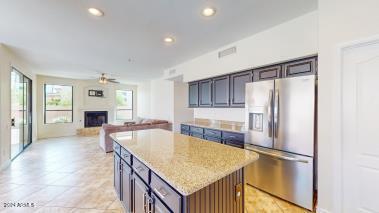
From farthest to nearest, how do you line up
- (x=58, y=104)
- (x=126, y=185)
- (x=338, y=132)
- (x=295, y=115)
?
(x=58, y=104) < (x=295, y=115) < (x=126, y=185) < (x=338, y=132)

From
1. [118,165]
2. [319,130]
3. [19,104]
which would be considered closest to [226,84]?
[319,130]

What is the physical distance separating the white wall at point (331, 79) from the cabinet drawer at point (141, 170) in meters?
2.08

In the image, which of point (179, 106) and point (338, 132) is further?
point (179, 106)

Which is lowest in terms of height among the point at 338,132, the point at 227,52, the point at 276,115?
the point at 338,132

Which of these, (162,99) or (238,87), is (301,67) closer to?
(238,87)

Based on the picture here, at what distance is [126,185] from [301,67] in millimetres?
2935

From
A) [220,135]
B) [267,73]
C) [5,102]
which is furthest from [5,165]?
[267,73]

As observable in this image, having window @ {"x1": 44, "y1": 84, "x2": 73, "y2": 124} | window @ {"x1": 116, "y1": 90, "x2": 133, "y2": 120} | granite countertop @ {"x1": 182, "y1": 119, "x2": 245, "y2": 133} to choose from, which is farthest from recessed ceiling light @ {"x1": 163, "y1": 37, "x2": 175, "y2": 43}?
window @ {"x1": 116, "y1": 90, "x2": 133, "y2": 120}

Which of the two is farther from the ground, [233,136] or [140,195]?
[233,136]

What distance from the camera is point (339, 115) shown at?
6.43ft

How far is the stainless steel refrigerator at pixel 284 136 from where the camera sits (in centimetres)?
232

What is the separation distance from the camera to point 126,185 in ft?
6.82

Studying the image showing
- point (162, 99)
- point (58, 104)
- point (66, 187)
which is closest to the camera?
point (66, 187)

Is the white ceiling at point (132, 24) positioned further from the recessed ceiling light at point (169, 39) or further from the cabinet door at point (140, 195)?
the cabinet door at point (140, 195)
